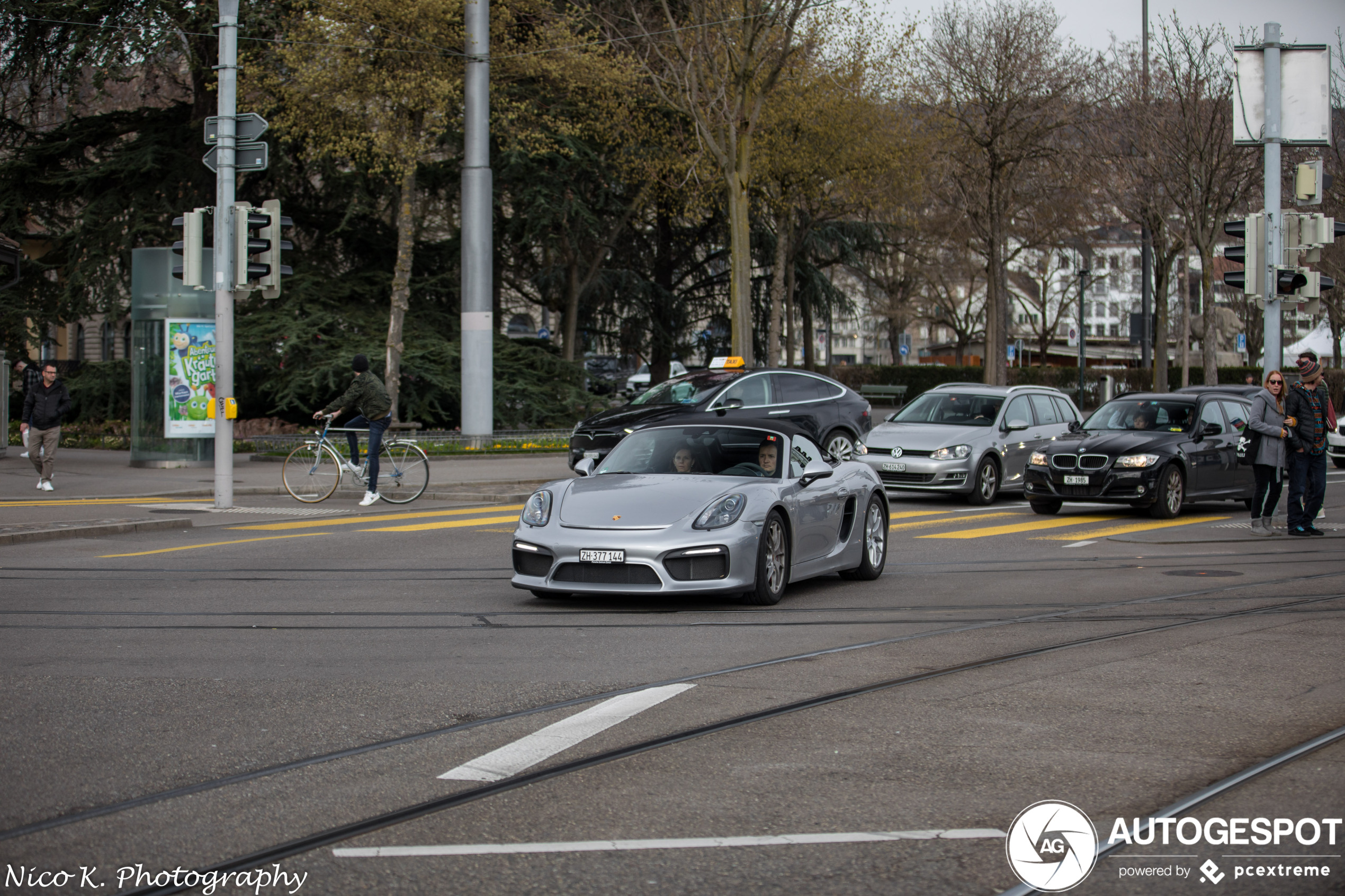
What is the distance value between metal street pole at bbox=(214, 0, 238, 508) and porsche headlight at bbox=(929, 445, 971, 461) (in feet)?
29.8

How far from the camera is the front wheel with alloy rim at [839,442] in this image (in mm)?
21531

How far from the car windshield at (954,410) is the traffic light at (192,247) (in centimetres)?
960

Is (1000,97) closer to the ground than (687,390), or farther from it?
farther from it

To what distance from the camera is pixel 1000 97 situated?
40531mm

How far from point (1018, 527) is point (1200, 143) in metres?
25.2

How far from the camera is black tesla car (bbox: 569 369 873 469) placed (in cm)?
2070

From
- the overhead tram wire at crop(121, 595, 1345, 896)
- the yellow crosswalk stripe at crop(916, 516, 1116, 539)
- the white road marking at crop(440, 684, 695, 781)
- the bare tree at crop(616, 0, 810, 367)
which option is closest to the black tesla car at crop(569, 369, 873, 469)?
the yellow crosswalk stripe at crop(916, 516, 1116, 539)

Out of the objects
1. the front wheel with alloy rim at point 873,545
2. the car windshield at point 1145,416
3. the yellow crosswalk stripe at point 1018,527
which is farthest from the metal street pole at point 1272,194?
the front wheel with alloy rim at point 873,545

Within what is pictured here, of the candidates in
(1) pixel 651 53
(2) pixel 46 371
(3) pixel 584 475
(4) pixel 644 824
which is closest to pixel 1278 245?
(3) pixel 584 475

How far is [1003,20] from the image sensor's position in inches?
1630

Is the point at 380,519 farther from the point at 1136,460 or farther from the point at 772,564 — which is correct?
the point at 1136,460

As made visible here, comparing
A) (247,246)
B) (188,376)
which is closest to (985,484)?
(247,246)

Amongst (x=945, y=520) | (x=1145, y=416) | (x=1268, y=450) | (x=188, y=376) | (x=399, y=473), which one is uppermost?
(x=188, y=376)

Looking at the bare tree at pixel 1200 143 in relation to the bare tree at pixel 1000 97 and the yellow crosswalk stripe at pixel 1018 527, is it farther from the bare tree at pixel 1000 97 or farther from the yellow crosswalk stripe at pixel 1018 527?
the yellow crosswalk stripe at pixel 1018 527
